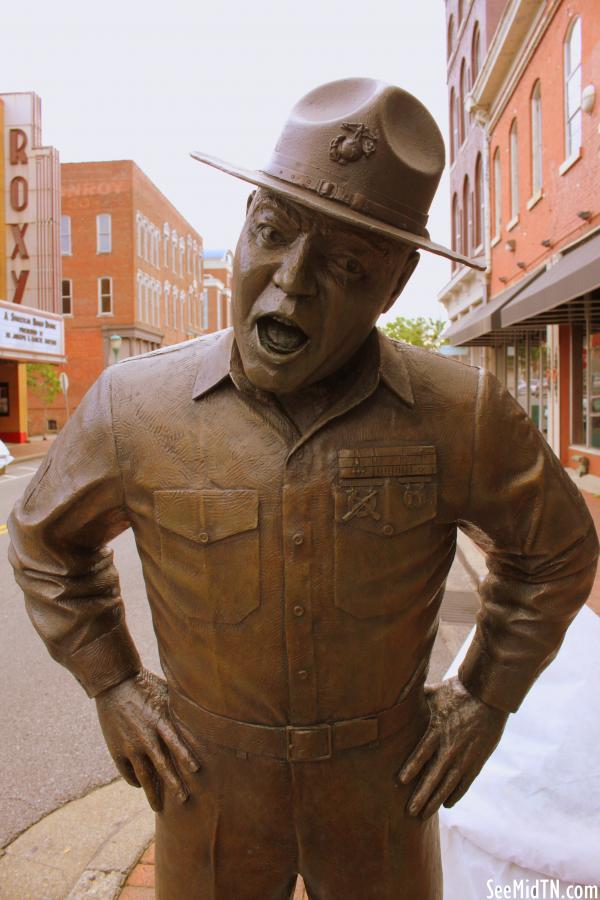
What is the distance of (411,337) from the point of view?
4181cm

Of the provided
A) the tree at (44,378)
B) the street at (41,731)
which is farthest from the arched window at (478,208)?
the street at (41,731)

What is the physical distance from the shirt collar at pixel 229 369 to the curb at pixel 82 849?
216 cm

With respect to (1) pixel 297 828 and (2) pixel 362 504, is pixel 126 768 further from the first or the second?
(2) pixel 362 504

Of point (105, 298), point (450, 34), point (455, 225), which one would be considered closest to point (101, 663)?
point (455, 225)

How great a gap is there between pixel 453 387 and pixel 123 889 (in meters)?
2.34

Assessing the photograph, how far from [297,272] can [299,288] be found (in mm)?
28

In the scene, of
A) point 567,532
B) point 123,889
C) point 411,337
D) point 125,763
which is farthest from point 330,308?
point 411,337

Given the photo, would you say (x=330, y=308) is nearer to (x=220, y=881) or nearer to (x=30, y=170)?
(x=220, y=881)

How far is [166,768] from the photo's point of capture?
156cm

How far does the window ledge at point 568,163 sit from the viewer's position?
11298 millimetres

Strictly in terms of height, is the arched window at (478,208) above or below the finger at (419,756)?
above

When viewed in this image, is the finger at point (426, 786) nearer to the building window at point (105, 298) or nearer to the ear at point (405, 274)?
the ear at point (405, 274)

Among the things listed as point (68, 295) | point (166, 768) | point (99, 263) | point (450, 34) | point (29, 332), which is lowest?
point (166, 768)

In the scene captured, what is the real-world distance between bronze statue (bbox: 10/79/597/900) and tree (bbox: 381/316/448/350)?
128 ft
